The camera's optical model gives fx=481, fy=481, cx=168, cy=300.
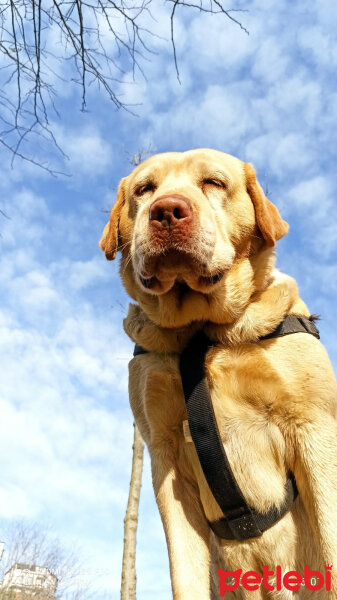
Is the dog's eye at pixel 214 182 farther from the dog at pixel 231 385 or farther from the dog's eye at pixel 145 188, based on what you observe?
the dog's eye at pixel 145 188

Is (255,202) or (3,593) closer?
(255,202)

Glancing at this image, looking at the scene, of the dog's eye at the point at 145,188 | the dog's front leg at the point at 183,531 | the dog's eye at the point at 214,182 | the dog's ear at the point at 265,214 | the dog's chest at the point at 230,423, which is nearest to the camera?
the dog's front leg at the point at 183,531

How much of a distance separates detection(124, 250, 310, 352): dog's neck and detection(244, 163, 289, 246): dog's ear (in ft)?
0.42

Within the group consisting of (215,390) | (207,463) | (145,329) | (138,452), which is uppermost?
(138,452)

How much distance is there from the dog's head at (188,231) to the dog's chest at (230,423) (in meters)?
0.34

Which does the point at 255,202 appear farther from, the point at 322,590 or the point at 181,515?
the point at 322,590

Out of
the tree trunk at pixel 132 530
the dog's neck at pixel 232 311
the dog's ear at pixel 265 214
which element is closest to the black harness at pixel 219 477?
the dog's neck at pixel 232 311

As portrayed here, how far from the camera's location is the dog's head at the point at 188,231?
2.58m

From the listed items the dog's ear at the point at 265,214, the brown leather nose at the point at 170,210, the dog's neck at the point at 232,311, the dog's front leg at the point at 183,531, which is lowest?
the dog's front leg at the point at 183,531

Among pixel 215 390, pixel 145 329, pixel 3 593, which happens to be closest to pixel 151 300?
pixel 145 329

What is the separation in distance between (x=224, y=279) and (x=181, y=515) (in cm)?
133

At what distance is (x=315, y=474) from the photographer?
2367 millimetres

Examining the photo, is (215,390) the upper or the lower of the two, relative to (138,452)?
lower

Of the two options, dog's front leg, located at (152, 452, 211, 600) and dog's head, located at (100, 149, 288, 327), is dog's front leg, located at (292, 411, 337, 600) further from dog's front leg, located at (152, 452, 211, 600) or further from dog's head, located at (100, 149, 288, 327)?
dog's head, located at (100, 149, 288, 327)
